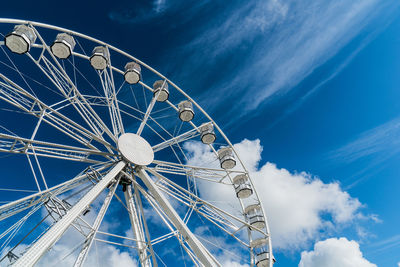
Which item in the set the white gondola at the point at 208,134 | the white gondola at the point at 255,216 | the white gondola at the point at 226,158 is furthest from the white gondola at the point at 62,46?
the white gondola at the point at 255,216

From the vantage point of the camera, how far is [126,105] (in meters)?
15.3

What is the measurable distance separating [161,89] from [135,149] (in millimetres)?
4621

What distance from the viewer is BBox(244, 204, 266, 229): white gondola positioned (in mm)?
15359

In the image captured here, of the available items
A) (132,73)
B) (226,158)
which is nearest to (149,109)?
(132,73)

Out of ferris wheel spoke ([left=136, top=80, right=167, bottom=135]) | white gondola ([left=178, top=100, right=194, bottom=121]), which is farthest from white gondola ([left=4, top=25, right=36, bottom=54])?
white gondola ([left=178, top=100, right=194, bottom=121])

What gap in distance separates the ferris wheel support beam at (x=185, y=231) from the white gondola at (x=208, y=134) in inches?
185

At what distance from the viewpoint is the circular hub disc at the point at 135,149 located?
12672mm

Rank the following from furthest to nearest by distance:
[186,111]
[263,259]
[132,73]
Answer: [186,111], [132,73], [263,259]

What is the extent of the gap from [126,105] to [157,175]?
4414 mm

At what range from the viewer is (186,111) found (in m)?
15.8

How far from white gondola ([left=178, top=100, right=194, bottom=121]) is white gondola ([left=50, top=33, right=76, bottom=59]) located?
249 inches

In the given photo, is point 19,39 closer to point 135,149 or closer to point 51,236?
point 135,149

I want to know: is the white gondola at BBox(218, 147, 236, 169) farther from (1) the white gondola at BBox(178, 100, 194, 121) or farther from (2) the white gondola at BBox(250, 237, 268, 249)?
(2) the white gondola at BBox(250, 237, 268, 249)

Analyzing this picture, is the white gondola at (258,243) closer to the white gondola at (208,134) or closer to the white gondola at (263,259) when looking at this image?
the white gondola at (263,259)
